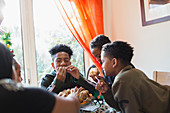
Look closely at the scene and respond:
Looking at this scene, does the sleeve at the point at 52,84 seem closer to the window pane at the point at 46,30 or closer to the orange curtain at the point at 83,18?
the window pane at the point at 46,30

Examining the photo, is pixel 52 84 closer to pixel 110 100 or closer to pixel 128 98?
pixel 110 100

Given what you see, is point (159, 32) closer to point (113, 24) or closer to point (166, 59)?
point (166, 59)

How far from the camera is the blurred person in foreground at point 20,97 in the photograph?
1.67 ft

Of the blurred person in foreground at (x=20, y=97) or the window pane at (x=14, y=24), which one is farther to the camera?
the window pane at (x=14, y=24)

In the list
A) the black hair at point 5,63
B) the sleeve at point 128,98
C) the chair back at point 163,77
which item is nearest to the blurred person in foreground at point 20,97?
the black hair at point 5,63

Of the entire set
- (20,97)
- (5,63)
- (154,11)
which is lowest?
(20,97)

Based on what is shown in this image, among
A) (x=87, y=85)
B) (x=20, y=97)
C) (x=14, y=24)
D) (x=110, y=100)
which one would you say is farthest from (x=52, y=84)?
(x=14, y=24)

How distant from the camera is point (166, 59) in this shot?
5.73 ft

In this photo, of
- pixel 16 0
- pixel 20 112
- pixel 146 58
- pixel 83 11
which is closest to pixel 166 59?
pixel 146 58

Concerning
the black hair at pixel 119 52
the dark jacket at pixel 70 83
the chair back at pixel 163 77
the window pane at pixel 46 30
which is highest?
the window pane at pixel 46 30

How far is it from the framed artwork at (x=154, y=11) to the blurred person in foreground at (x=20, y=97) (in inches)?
65.4

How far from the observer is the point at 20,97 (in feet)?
1.72

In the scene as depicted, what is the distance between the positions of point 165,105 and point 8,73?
3.06 feet

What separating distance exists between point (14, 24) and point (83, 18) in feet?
3.14
